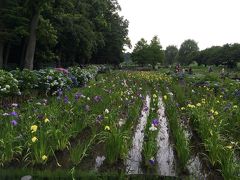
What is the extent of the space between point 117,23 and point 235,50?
2559cm

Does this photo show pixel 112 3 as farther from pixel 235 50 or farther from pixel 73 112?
pixel 73 112

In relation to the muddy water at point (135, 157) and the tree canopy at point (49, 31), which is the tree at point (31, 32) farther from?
the muddy water at point (135, 157)

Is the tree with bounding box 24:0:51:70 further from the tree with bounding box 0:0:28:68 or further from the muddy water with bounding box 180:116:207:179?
the muddy water with bounding box 180:116:207:179

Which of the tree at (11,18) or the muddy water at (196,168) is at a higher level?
the tree at (11,18)

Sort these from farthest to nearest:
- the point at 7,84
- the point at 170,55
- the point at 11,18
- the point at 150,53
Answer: the point at 170,55
the point at 150,53
the point at 11,18
the point at 7,84

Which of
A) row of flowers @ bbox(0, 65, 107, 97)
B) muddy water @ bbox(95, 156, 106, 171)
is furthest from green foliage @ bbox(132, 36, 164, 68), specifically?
muddy water @ bbox(95, 156, 106, 171)

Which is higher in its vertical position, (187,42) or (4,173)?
(187,42)

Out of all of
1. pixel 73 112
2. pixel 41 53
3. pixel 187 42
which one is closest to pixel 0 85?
pixel 73 112

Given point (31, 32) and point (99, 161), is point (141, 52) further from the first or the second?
point (99, 161)

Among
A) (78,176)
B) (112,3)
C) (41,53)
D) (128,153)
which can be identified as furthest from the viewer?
(112,3)

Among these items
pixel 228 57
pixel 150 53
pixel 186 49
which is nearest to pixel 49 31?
pixel 228 57

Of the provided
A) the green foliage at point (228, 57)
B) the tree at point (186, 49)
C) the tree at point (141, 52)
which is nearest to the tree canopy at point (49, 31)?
the tree at point (141, 52)

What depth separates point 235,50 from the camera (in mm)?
61281

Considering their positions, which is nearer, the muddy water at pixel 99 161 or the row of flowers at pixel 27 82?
the muddy water at pixel 99 161
